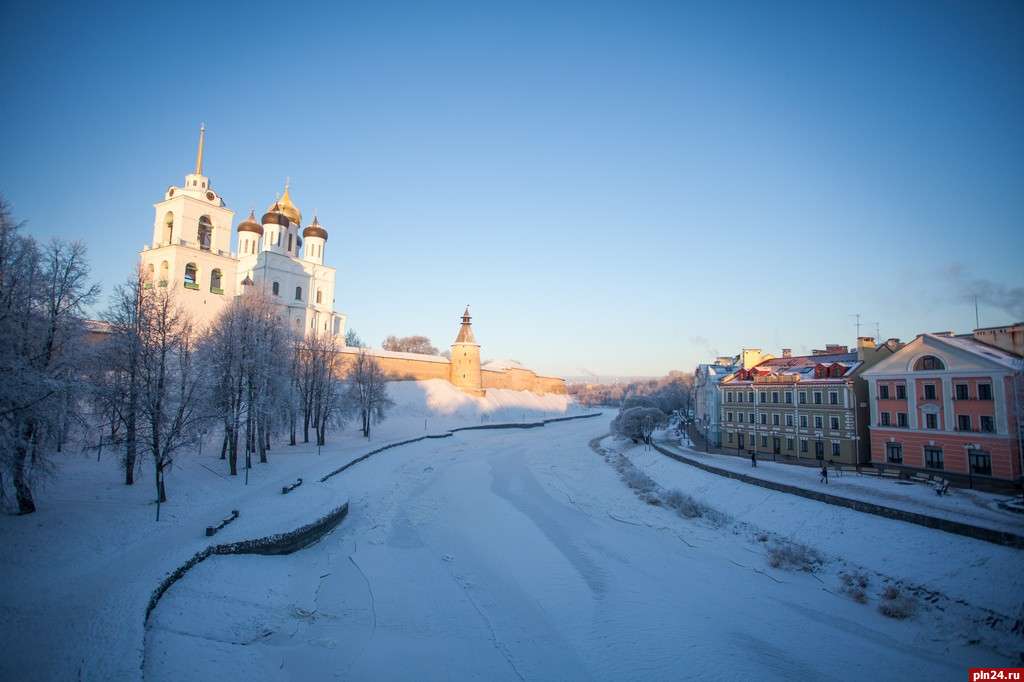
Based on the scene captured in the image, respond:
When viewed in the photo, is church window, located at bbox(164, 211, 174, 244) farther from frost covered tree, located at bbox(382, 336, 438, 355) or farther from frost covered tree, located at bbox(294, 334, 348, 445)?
frost covered tree, located at bbox(382, 336, 438, 355)

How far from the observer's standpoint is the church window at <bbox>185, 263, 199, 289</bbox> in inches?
1320

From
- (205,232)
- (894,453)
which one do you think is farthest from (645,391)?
(205,232)

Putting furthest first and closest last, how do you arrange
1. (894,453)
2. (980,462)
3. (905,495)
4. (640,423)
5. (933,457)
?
1. (640,423)
2. (894,453)
3. (933,457)
4. (980,462)
5. (905,495)

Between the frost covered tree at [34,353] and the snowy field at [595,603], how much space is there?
4.63 meters

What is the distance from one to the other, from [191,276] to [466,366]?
27.9 m

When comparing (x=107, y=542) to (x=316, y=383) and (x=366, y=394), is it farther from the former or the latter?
(x=366, y=394)

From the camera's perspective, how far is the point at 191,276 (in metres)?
34.0

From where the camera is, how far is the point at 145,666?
7.04 meters

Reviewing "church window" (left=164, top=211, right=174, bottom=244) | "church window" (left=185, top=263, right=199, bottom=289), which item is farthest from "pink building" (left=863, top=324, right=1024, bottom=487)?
"church window" (left=164, top=211, right=174, bottom=244)

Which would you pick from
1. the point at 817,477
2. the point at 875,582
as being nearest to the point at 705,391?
the point at 817,477

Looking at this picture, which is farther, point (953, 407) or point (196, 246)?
point (196, 246)

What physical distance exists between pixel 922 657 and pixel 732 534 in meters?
6.73

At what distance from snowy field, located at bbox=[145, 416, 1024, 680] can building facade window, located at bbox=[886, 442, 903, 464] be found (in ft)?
19.8

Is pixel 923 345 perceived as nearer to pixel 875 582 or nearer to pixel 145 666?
pixel 875 582
